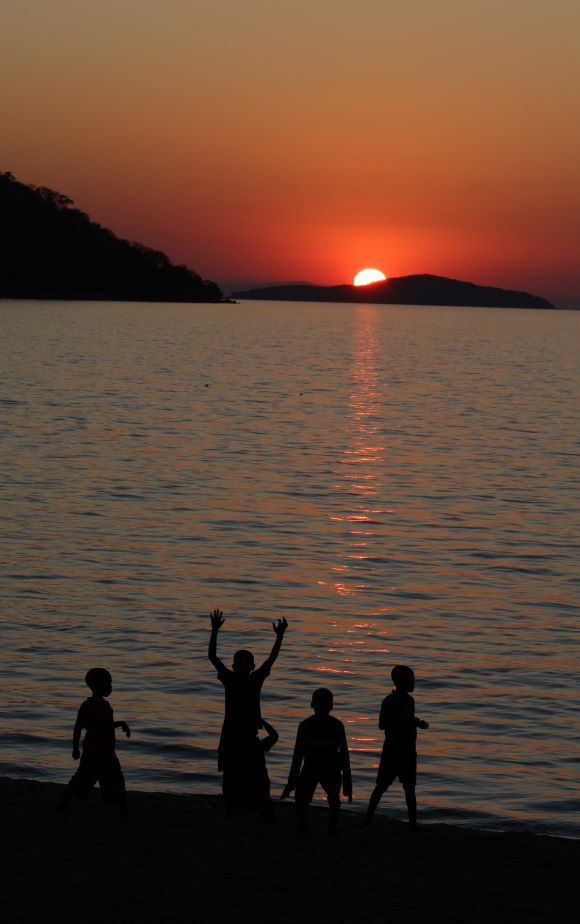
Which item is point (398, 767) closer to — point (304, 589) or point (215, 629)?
point (215, 629)

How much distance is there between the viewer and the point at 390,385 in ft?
342

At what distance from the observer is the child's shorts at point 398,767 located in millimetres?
11680

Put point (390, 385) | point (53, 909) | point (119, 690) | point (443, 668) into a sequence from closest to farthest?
point (53, 909) < point (119, 690) < point (443, 668) < point (390, 385)

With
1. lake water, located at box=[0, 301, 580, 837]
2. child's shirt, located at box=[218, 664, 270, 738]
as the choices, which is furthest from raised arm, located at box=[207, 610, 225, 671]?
lake water, located at box=[0, 301, 580, 837]

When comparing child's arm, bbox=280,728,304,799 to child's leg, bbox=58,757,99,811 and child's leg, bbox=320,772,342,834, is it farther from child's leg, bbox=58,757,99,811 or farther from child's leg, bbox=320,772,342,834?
child's leg, bbox=58,757,99,811

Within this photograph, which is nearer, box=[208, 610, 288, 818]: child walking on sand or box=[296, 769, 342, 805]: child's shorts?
→ box=[208, 610, 288, 818]: child walking on sand

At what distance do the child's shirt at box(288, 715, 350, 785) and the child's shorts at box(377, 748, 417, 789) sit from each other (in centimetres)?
50

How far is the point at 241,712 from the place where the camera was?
450 inches

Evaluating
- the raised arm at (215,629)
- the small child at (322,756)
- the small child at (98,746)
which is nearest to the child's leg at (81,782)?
the small child at (98,746)

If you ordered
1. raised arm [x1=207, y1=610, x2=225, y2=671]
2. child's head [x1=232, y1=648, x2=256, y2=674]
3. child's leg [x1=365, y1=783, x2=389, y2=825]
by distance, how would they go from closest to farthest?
1. raised arm [x1=207, y1=610, x2=225, y2=671]
2. child's head [x1=232, y1=648, x2=256, y2=674]
3. child's leg [x1=365, y1=783, x2=389, y2=825]

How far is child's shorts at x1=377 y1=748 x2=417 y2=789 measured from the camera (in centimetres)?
1168

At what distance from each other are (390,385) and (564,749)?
88612 mm

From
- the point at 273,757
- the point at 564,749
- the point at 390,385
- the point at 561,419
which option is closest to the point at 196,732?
the point at 273,757

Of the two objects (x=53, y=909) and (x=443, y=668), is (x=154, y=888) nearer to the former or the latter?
(x=53, y=909)
